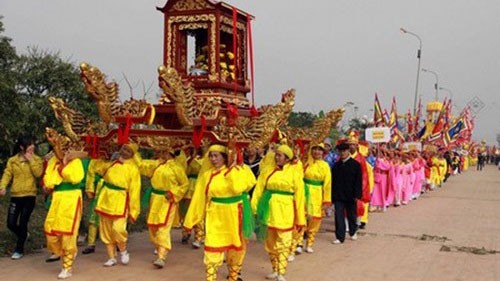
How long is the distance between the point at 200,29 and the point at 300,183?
291 cm

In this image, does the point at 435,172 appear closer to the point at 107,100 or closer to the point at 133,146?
the point at 133,146

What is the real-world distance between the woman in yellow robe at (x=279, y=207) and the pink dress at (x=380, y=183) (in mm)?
7101

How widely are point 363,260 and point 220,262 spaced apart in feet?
9.30

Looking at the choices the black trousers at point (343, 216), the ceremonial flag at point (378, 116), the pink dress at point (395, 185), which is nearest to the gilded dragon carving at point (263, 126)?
the black trousers at point (343, 216)

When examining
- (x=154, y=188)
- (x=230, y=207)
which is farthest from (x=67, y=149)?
(x=230, y=207)

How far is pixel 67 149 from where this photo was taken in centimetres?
686

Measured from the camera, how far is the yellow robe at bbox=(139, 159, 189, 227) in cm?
747

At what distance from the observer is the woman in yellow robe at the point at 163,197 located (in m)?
7.38

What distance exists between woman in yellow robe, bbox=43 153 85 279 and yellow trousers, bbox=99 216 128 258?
0.53 m

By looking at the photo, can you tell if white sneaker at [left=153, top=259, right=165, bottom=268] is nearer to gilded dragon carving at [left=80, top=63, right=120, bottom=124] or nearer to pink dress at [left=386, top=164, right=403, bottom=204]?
gilded dragon carving at [left=80, top=63, right=120, bottom=124]

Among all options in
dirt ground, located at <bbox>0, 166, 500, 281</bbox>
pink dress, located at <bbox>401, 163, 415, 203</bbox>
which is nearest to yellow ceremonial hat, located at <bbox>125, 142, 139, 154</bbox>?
dirt ground, located at <bbox>0, 166, 500, 281</bbox>

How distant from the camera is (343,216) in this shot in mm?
9594

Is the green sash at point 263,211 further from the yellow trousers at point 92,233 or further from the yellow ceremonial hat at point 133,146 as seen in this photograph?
the yellow trousers at point 92,233

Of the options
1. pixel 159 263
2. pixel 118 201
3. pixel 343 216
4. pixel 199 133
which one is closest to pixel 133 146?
pixel 118 201
